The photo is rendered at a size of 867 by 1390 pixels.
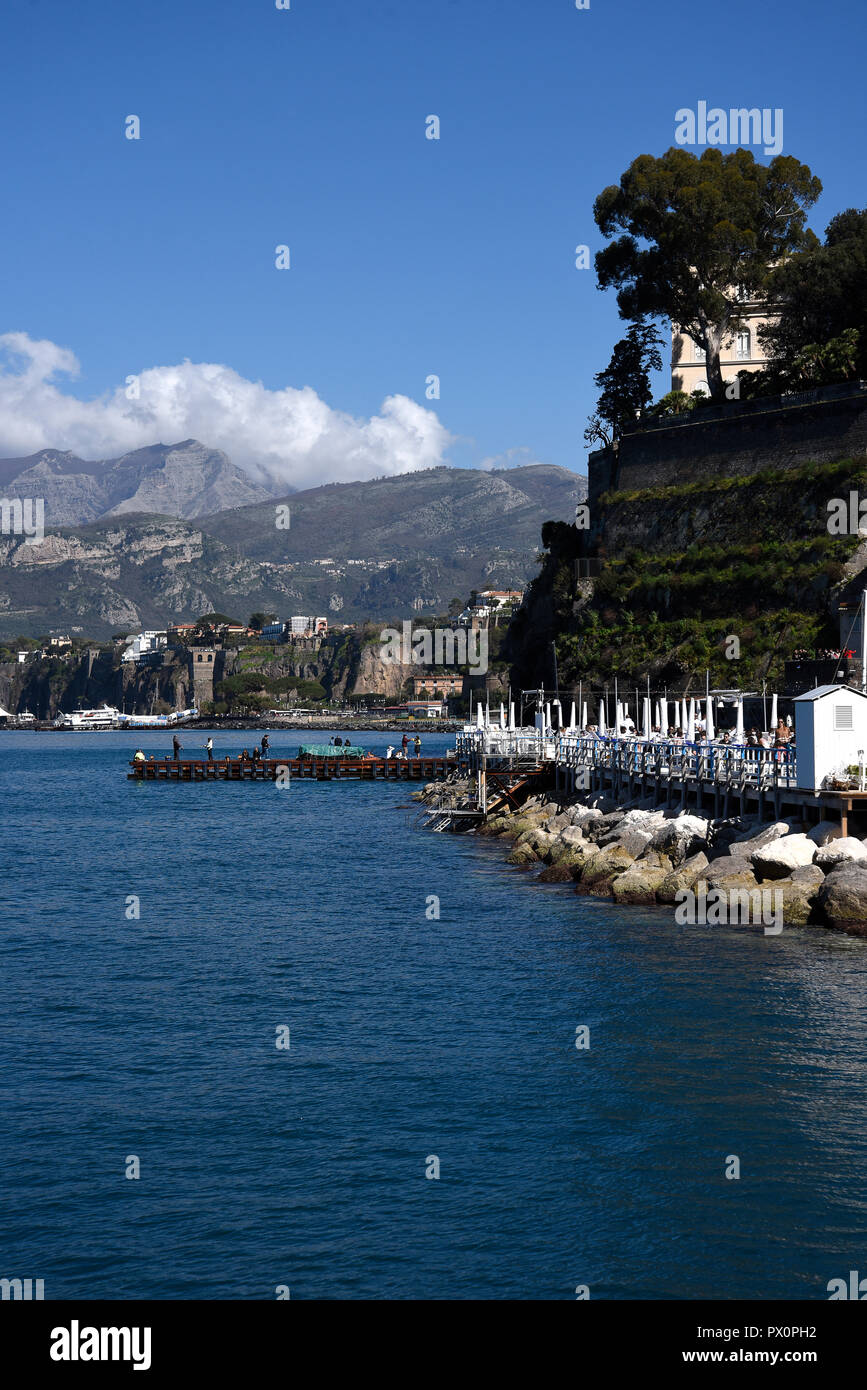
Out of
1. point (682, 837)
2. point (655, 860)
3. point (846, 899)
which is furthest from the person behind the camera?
point (682, 837)

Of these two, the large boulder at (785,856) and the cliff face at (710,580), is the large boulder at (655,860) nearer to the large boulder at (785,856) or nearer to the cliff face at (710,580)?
the large boulder at (785,856)

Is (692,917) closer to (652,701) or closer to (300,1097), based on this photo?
(300,1097)

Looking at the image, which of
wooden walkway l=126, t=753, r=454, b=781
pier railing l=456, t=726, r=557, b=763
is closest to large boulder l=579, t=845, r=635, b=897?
pier railing l=456, t=726, r=557, b=763

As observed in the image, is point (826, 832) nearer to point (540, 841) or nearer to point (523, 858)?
point (523, 858)

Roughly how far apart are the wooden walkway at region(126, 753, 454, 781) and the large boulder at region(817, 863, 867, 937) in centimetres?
7328

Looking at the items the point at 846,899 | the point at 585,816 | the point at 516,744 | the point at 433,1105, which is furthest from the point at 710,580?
the point at 433,1105

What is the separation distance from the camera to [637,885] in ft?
126

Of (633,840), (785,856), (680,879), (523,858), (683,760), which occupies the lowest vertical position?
(523,858)

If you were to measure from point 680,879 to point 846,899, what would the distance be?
6255 mm

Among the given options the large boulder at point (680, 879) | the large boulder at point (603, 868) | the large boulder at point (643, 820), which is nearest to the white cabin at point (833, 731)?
the large boulder at point (680, 879)

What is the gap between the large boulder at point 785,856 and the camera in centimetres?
3469

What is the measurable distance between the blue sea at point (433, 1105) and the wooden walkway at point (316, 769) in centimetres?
6679

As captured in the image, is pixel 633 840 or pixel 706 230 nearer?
pixel 633 840

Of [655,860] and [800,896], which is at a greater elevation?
[655,860]
